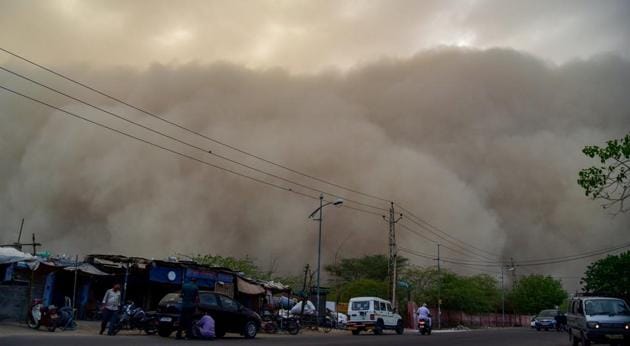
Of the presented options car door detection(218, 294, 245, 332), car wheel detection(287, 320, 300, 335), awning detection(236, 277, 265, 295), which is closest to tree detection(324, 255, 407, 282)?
awning detection(236, 277, 265, 295)

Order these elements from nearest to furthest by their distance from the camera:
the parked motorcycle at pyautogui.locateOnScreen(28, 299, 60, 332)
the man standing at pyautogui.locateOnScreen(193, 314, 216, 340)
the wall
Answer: the man standing at pyautogui.locateOnScreen(193, 314, 216, 340) < the parked motorcycle at pyautogui.locateOnScreen(28, 299, 60, 332) < the wall

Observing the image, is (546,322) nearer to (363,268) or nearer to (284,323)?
(284,323)

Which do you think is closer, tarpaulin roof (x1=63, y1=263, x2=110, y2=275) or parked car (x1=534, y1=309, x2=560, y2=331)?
tarpaulin roof (x1=63, y1=263, x2=110, y2=275)

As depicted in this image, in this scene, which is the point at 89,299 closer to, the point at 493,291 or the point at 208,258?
the point at 208,258

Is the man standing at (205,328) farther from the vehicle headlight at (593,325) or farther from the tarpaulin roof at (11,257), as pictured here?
the vehicle headlight at (593,325)

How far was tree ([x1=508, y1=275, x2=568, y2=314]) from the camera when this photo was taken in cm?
7069

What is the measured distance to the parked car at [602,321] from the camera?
1430 cm

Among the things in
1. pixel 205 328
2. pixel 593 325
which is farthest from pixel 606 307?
pixel 205 328

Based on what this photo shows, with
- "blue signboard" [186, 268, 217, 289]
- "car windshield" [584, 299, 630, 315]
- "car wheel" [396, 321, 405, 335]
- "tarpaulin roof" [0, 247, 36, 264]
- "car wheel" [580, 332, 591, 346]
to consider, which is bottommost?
"car wheel" [396, 321, 405, 335]

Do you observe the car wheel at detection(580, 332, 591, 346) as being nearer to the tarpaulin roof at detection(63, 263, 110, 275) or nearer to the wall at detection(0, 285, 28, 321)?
the tarpaulin roof at detection(63, 263, 110, 275)

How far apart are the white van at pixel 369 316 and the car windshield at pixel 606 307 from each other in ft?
38.2

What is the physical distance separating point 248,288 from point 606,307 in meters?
15.0

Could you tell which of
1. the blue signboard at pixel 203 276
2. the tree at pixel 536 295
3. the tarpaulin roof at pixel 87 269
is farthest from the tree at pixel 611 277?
the tree at pixel 536 295

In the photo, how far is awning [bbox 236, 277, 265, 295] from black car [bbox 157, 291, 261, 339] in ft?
25.6
